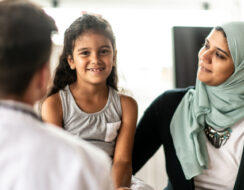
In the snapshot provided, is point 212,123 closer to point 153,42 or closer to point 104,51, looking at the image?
point 104,51

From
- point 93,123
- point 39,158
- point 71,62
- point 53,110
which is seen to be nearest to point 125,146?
point 93,123

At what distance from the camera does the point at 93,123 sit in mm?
1408

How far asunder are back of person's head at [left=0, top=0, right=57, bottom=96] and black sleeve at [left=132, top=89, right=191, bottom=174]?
0.98m

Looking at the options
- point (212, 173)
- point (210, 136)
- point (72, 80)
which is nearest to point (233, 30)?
point (210, 136)

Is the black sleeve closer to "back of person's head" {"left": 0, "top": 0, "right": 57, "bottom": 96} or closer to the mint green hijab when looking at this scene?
the mint green hijab

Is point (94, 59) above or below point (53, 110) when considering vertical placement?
above

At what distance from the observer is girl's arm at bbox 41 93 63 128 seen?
134cm

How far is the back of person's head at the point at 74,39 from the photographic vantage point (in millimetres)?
1386

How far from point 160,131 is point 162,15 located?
3.51ft

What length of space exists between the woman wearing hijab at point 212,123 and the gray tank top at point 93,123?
262mm

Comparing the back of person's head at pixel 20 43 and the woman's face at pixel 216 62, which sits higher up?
the back of person's head at pixel 20 43

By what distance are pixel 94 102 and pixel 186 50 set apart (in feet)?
3.36

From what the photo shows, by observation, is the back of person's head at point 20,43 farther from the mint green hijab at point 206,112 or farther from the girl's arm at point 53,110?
the mint green hijab at point 206,112

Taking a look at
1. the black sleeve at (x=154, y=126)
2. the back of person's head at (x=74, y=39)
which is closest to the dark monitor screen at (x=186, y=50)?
the black sleeve at (x=154, y=126)
